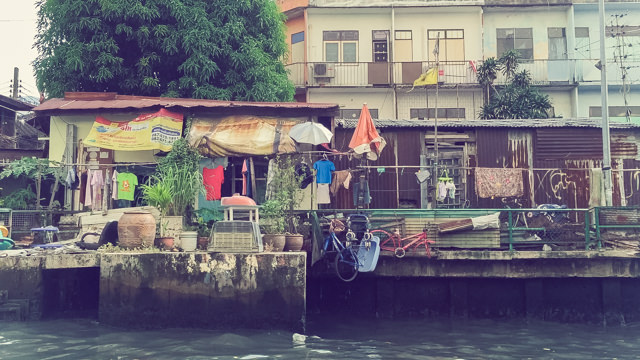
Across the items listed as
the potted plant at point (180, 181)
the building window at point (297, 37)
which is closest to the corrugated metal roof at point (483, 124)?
the potted plant at point (180, 181)

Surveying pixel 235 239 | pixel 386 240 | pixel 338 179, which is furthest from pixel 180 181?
pixel 338 179

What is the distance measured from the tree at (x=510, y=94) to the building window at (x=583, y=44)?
2.86 m

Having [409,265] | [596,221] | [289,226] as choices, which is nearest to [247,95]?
[289,226]

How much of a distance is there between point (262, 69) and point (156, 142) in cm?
750

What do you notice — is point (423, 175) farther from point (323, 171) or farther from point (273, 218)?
point (273, 218)

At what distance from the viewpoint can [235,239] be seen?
10.8 m

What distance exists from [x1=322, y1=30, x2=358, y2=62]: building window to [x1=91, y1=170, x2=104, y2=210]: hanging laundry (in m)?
13.3

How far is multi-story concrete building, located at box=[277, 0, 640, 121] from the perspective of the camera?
24734 mm

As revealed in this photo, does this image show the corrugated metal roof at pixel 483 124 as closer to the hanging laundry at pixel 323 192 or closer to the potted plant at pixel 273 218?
the hanging laundry at pixel 323 192

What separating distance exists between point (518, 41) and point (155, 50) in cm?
1543

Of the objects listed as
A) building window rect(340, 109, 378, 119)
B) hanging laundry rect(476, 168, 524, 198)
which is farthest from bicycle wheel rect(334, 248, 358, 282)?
building window rect(340, 109, 378, 119)

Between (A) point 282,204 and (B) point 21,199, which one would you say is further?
(B) point 21,199

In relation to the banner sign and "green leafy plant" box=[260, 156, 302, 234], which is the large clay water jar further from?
the banner sign

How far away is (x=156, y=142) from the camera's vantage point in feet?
46.5
